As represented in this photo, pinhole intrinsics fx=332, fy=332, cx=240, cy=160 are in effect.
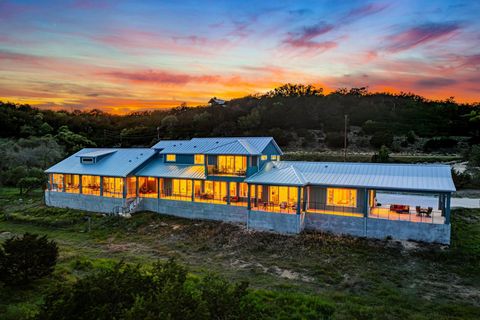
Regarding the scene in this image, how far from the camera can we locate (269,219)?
2491 centimetres

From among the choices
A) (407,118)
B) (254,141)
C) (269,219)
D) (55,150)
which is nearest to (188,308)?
(269,219)

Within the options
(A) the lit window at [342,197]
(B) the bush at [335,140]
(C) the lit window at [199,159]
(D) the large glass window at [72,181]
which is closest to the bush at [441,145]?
(B) the bush at [335,140]

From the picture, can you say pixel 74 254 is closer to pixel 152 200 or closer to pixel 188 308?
pixel 152 200

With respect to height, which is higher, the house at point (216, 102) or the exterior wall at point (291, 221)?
the house at point (216, 102)

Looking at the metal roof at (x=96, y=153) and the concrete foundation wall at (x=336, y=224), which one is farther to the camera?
the metal roof at (x=96, y=153)

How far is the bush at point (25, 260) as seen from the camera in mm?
13922

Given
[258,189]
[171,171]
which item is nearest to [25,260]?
[258,189]

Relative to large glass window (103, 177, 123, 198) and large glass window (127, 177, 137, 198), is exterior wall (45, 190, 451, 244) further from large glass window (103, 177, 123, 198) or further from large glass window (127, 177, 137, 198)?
large glass window (127, 177, 137, 198)

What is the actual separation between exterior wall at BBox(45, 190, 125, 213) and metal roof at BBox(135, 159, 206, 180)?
3.62 metres

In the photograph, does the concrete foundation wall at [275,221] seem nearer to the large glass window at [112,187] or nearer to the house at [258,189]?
the house at [258,189]

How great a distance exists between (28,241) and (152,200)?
16667mm

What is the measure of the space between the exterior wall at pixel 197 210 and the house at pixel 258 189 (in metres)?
0.08

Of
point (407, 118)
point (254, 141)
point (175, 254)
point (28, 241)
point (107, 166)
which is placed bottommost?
point (175, 254)

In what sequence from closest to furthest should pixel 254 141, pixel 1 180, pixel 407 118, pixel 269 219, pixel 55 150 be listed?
pixel 269 219
pixel 254 141
pixel 1 180
pixel 55 150
pixel 407 118
